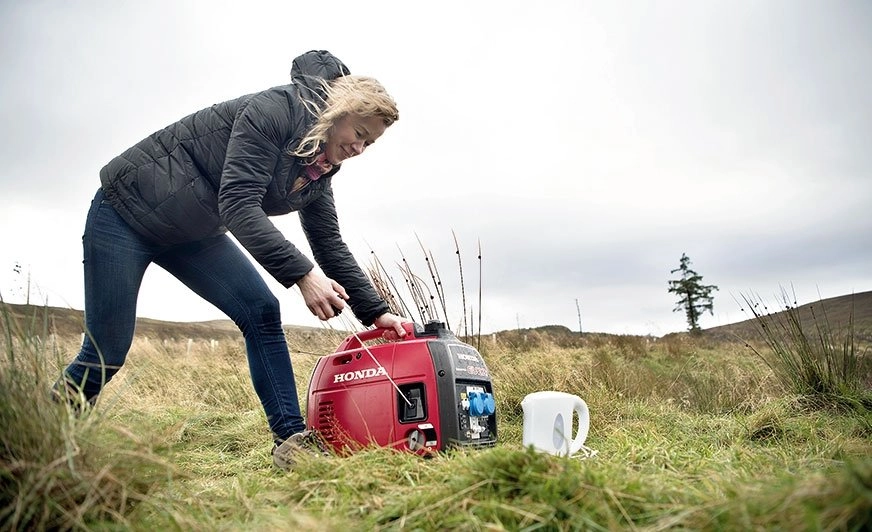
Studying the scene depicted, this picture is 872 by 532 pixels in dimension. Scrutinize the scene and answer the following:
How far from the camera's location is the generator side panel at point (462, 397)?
253 cm

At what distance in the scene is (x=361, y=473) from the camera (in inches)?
77.4

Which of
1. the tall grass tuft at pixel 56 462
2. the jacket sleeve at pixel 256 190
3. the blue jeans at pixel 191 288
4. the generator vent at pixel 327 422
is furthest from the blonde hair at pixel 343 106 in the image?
the tall grass tuft at pixel 56 462

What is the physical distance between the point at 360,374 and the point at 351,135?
1.07 meters

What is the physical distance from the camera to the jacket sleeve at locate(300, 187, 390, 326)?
3.21 metres

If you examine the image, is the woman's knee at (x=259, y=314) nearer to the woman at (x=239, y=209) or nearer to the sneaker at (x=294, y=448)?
the woman at (x=239, y=209)

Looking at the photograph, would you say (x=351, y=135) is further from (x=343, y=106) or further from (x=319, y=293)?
(x=319, y=293)

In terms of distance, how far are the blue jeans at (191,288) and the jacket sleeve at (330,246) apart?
1.25ft

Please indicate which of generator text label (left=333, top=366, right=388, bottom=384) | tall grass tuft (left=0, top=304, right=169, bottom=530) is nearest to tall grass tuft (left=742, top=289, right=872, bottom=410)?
generator text label (left=333, top=366, right=388, bottom=384)

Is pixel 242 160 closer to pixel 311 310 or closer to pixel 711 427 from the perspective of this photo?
pixel 311 310

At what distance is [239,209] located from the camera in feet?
8.11

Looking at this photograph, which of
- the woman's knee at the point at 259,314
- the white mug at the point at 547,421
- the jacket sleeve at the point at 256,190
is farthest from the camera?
the woman's knee at the point at 259,314

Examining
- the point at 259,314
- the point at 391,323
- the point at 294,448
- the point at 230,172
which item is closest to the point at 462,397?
the point at 391,323

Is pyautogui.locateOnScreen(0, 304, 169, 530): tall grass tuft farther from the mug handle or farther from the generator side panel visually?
the mug handle

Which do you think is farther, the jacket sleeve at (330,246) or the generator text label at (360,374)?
the jacket sleeve at (330,246)
